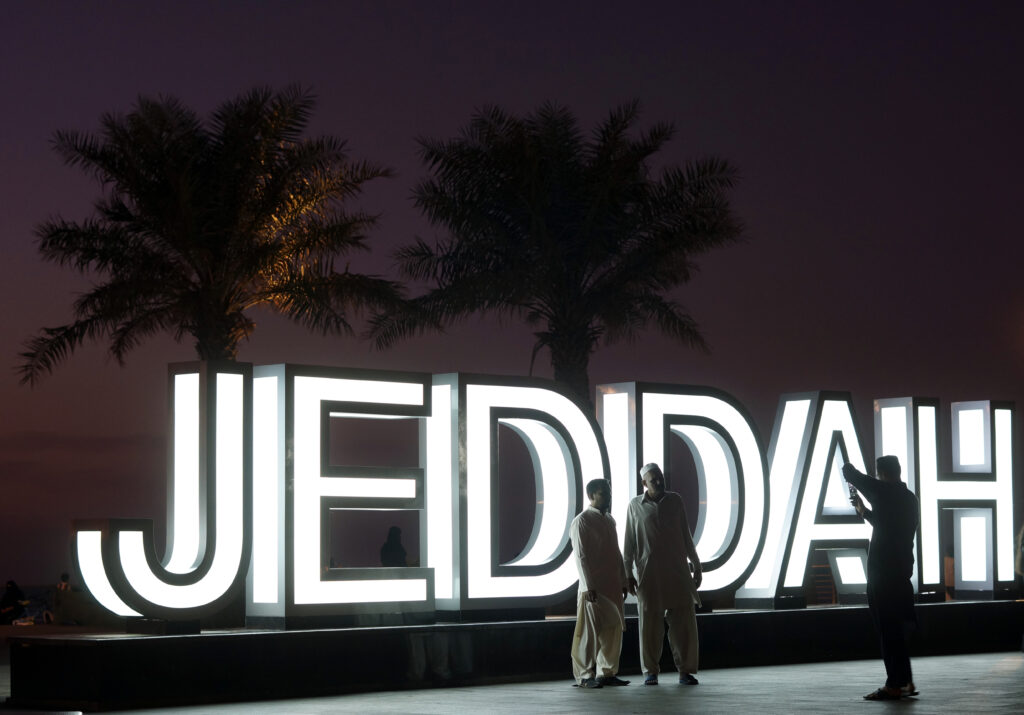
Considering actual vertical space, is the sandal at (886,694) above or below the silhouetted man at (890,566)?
below

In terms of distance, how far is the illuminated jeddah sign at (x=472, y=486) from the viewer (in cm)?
1359

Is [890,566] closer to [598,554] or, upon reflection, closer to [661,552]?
[661,552]

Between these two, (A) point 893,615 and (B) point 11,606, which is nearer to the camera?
(A) point 893,615

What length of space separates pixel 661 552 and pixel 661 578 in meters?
0.24

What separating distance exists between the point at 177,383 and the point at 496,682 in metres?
4.23

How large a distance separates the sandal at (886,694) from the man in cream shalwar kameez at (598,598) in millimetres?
2474

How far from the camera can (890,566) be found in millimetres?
12719

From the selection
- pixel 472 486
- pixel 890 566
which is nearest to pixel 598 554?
pixel 472 486

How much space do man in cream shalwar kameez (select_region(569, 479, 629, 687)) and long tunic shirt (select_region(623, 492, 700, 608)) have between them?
354 mm

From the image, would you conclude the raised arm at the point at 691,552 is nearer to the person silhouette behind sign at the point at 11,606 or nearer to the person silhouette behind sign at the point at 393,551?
the person silhouette behind sign at the point at 393,551

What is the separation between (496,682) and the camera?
1495 cm

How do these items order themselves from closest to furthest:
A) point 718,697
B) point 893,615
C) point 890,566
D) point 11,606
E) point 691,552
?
point 893,615
point 890,566
point 718,697
point 691,552
point 11,606

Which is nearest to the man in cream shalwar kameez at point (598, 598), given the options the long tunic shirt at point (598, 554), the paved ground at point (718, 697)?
the long tunic shirt at point (598, 554)

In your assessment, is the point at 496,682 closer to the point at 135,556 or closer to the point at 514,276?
the point at 135,556
